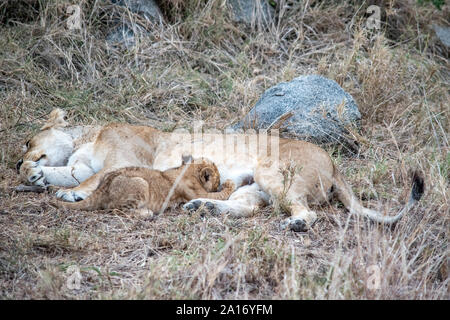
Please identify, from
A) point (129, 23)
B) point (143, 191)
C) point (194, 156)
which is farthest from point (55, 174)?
point (129, 23)

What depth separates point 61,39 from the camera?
22.0 ft

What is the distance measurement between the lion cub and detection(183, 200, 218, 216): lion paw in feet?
0.44

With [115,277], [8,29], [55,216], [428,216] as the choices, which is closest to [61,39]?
[8,29]

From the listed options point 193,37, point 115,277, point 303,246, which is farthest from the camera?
point 193,37

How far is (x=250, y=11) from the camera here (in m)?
7.57

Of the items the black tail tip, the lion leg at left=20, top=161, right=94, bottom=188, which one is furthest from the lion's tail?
the lion leg at left=20, top=161, right=94, bottom=188

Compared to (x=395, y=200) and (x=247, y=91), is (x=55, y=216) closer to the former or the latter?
(x=395, y=200)

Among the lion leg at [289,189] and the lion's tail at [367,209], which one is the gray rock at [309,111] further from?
the lion's tail at [367,209]

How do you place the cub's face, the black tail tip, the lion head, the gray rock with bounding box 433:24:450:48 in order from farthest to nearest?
the gray rock with bounding box 433:24:450:48, the lion head, the cub's face, the black tail tip

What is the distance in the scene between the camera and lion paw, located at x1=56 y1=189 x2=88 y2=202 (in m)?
4.24

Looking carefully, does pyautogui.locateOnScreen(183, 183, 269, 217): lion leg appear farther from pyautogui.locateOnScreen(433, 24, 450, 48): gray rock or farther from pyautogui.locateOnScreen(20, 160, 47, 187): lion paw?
pyautogui.locateOnScreen(433, 24, 450, 48): gray rock

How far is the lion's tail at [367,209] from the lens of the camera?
3.38m

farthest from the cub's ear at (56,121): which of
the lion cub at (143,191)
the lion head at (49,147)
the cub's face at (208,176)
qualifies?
the cub's face at (208,176)
